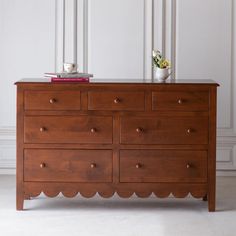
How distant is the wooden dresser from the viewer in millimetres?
4883

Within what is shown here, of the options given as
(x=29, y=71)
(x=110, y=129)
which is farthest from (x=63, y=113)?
(x=29, y=71)

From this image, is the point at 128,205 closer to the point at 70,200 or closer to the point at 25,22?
the point at 70,200

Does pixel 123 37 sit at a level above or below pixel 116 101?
above

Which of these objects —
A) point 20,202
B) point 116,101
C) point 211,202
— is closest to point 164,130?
point 116,101

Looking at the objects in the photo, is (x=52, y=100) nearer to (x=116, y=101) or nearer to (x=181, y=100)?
(x=116, y=101)

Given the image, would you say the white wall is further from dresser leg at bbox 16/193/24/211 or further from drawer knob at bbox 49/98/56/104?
dresser leg at bbox 16/193/24/211

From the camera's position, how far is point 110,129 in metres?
4.91

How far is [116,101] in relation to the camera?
488cm

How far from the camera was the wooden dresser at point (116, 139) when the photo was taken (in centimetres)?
488

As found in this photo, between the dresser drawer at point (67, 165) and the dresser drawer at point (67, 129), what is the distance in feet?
0.26

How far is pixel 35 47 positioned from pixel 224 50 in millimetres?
1551

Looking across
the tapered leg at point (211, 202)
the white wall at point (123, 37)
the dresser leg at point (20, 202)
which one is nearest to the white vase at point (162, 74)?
the tapered leg at point (211, 202)

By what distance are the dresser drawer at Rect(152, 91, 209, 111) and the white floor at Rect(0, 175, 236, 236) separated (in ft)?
2.29

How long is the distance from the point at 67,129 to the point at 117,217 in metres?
0.66
